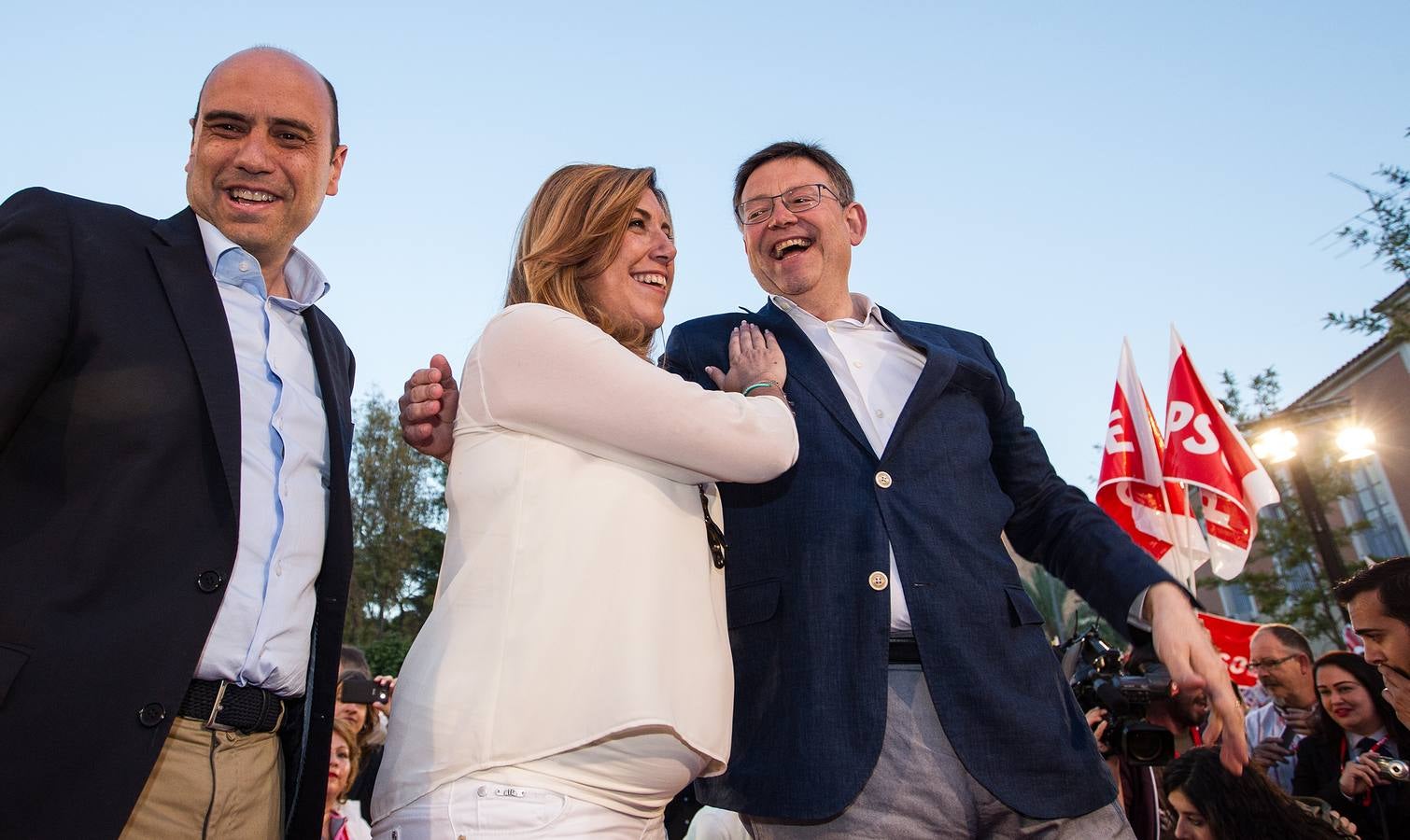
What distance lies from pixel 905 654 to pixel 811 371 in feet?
2.79

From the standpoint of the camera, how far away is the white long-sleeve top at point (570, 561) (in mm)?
1803

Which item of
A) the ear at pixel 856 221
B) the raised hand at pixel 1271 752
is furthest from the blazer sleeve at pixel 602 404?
the raised hand at pixel 1271 752

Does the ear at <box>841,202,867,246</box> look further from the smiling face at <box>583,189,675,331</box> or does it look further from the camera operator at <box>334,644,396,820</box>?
the camera operator at <box>334,644,396,820</box>

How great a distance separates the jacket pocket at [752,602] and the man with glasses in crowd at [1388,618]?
12.8 feet

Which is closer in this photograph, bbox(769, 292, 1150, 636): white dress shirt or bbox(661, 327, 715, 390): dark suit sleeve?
bbox(769, 292, 1150, 636): white dress shirt

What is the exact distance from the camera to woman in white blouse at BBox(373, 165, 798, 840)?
1772 mm

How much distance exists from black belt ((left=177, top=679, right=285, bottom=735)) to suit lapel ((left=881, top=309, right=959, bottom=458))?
63.8 inches

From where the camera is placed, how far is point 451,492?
84.0 inches

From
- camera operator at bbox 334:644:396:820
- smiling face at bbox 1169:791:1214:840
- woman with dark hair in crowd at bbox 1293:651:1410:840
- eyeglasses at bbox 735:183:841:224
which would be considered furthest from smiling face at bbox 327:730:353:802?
woman with dark hair in crowd at bbox 1293:651:1410:840

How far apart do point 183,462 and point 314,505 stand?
429 millimetres

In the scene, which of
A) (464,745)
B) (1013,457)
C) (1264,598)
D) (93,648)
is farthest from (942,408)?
(1264,598)

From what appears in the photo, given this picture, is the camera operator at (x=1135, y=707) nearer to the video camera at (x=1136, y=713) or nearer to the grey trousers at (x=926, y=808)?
the video camera at (x=1136, y=713)

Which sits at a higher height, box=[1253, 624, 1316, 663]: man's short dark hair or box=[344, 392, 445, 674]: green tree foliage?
box=[344, 392, 445, 674]: green tree foliage

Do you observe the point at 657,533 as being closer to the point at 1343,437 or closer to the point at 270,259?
the point at 270,259
